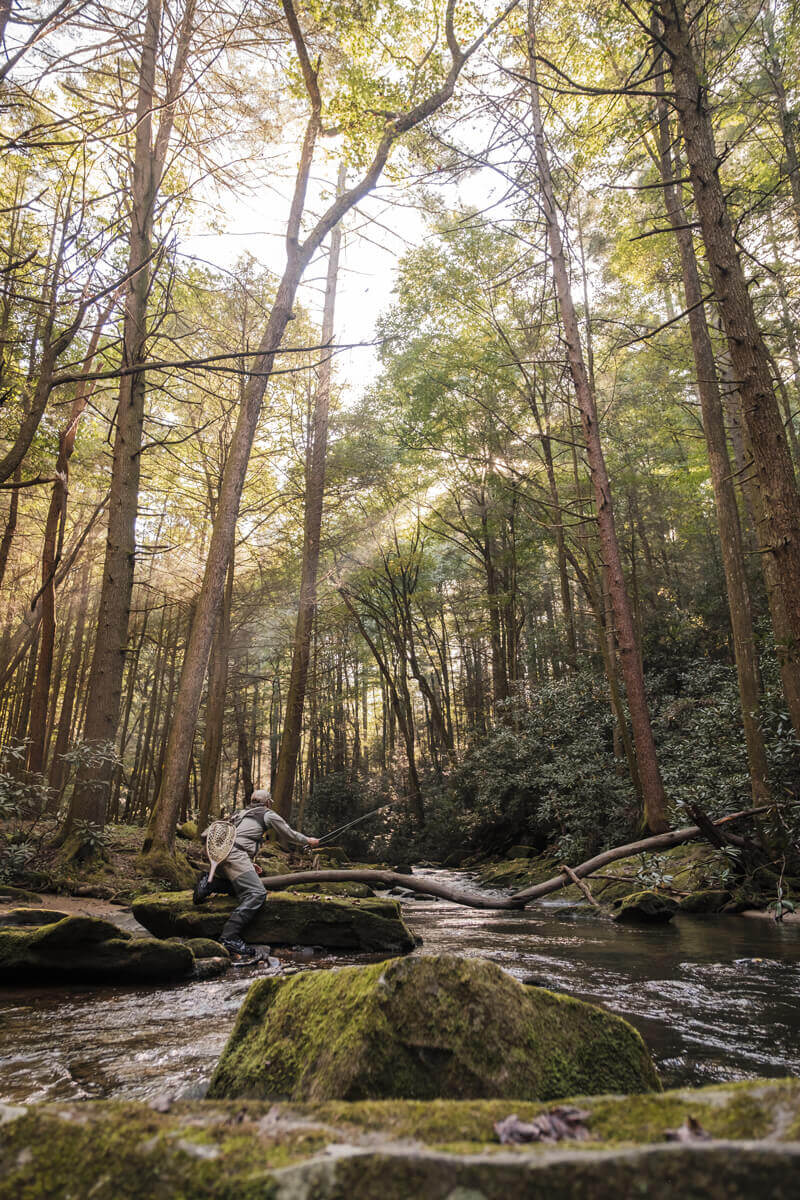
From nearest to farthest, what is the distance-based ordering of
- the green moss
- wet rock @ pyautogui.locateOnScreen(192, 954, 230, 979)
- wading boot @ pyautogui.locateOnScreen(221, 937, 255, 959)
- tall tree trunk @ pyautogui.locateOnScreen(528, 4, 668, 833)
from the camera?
the green moss, wet rock @ pyautogui.locateOnScreen(192, 954, 230, 979), wading boot @ pyautogui.locateOnScreen(221, 937, 255, 959), tall tree trunk @ pyautogui.locateOnScreen(528, 4, 668, 833)

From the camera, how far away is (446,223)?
1747 cm

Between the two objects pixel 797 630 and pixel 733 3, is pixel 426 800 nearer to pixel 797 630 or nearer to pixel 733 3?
pixel 797 630

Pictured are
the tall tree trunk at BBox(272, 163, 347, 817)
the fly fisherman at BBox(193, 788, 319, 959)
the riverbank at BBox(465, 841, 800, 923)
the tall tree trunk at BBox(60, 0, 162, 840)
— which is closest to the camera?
the fly fisherman at BBox(193, 788, 319, 959)

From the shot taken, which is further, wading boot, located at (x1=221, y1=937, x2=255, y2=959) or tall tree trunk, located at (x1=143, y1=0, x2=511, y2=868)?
tall tree trunk, located at (x1=143, y1=0, x2=511, y2=868)

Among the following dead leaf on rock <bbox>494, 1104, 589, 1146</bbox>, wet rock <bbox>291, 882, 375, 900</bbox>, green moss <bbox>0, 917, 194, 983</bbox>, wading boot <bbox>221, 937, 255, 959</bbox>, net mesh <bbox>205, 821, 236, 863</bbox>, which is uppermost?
net mesh <bbox>205, 821, 236, 863</bbox>

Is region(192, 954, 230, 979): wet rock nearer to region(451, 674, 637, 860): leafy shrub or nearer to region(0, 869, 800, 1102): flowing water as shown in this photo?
region(0, 869, 800, 1102): flowing water

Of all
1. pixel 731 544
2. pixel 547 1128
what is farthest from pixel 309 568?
pixel 547 1128

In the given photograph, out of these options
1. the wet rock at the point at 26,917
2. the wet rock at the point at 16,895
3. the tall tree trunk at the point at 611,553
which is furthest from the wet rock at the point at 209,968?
the tall tree trunk at the point at 611,553

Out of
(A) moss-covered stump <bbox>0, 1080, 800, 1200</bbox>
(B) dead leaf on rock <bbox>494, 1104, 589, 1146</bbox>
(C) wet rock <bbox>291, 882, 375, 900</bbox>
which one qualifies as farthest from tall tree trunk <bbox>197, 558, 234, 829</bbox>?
(B) dead leaf on rock <bbox>494, 1104, 589, 1146</bbox>

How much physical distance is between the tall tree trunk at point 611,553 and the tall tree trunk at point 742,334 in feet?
10.5

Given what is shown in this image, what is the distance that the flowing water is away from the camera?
3068 millimetres

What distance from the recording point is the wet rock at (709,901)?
837 centimetres

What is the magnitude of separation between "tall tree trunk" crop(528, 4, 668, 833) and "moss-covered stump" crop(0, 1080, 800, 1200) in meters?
8.65

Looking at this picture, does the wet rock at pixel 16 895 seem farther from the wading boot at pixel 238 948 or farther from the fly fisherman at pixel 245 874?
the wading boot at pixel 238 948
